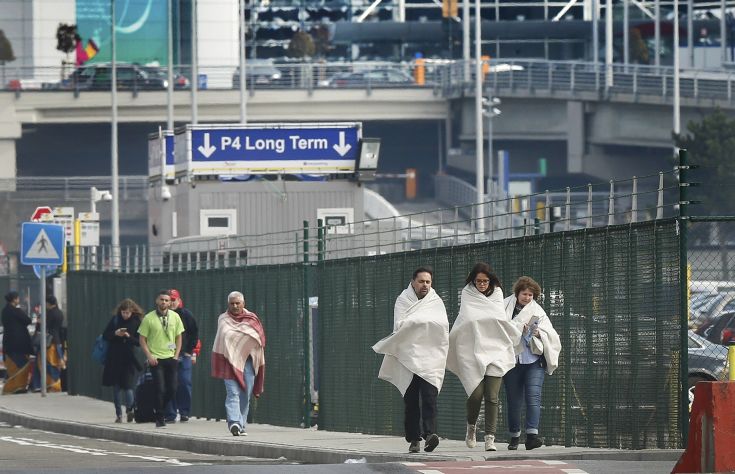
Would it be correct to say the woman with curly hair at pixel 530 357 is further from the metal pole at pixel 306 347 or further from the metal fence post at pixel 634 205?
the metal pole at pixel 306 347

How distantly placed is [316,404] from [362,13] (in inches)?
4083

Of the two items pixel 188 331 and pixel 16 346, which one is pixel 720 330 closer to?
pixel 188 331

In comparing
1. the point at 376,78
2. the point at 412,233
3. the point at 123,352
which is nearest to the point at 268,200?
the point at 123,352

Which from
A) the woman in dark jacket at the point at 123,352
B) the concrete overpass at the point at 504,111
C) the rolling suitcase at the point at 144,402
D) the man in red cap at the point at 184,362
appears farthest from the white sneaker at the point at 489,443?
the concrete overpass at the point at 504,111

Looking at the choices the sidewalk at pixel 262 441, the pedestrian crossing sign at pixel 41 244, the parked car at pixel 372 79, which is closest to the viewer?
the sidewalk at pixel 262 441

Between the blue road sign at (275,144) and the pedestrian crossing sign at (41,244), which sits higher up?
the blue road sign at (275,144)

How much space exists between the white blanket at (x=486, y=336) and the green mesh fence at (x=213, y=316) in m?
6.18

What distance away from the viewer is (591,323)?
17.5 meters

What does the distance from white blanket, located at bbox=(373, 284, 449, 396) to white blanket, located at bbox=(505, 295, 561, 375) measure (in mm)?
640

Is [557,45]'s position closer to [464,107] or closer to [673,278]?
[464,107]

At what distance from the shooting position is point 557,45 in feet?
A: 399

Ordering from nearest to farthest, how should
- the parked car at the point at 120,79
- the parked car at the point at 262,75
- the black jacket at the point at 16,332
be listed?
the black jacket at the point at 16,332
the parked car at the point at 120,79
the parked car at the point at 262,75

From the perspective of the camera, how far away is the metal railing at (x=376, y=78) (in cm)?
8362

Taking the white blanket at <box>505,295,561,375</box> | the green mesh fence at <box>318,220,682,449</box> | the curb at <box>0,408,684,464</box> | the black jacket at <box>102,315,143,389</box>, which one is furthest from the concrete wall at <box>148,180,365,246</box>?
the white blanket at <box>505,295,561,375</box>
